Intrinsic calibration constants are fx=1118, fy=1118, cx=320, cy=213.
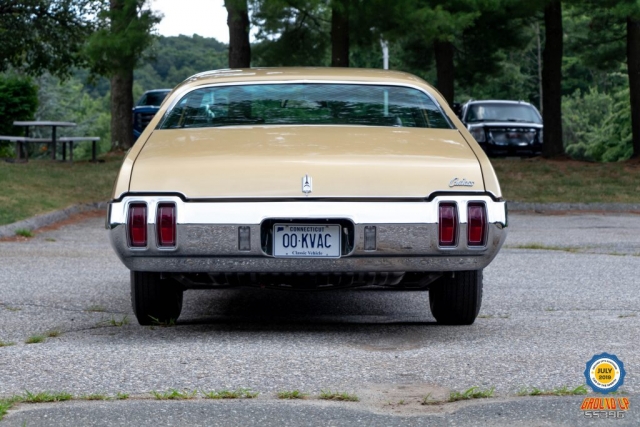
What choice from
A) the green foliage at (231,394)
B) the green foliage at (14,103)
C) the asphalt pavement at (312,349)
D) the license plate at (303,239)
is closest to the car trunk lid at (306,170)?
the license plate at (303,239)

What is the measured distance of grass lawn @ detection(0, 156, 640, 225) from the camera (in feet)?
52.5

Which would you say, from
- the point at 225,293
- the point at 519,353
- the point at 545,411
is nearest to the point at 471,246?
the point at 519,353

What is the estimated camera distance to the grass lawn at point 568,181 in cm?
1838

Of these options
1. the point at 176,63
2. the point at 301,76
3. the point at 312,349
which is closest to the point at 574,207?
the point at 301,76

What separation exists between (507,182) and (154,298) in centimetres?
1465

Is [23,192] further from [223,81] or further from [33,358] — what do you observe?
[33,358]

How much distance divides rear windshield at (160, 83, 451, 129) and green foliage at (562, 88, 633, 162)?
1636 inches

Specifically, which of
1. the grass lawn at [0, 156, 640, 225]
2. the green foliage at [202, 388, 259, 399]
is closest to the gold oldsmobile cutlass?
the green foliage at [202, 388, 259, 399]

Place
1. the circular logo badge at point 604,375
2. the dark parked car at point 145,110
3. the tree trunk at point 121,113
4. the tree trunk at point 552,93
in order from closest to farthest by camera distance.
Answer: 1. the circular logo badge at point 604,375
2. the tree trunk at point 552,93
3. the tree trunk at point 121,113
4. the dark parked car at point 145,110

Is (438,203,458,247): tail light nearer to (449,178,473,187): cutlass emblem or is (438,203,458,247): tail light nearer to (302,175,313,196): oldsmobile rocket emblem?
(449,178,473,187): cutlass emblem

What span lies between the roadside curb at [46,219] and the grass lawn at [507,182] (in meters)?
0.13

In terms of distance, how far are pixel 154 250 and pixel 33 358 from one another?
0.81 m

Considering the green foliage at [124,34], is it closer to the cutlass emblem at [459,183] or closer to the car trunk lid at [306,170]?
the car trunk lid at [306,170]

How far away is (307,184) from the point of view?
548 cm
